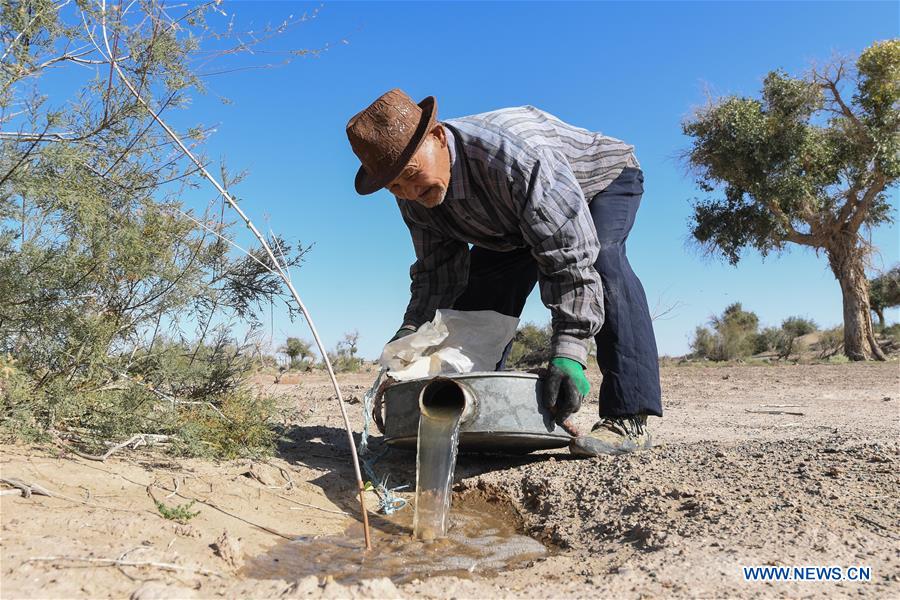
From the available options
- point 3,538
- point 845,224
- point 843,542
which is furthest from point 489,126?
point 845,224

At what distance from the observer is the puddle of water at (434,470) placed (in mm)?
2629

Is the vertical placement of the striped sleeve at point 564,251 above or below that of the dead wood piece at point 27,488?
above

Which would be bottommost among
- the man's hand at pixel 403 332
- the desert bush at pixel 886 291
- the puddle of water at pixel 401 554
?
the puddle of water at pixel 401 554

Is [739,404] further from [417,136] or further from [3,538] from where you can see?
[3,538]

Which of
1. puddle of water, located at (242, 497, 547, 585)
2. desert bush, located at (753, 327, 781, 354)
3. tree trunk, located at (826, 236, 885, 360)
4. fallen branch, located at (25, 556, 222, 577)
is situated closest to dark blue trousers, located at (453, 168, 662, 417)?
puddle of water, located at (242, 497, 547, 585)

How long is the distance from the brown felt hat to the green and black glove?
1046 millimetres

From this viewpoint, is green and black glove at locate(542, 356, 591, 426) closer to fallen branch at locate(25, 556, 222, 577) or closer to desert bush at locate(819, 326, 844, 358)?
fallen branch at locate(25, 556, 222, 577)

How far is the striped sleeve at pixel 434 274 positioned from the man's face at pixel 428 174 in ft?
2.16

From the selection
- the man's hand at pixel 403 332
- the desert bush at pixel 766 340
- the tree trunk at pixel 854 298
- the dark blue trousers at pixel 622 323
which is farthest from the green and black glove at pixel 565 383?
the desert bush at pixel 766 340

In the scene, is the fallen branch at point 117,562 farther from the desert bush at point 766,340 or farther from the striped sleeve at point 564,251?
the desert bush at point 766,340

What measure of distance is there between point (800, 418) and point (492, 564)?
4088mm

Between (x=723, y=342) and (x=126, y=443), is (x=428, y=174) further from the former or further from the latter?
(x=723, y=342)

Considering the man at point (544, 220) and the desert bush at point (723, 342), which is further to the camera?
the desert bush at point (723, 342)

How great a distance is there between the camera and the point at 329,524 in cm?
274
